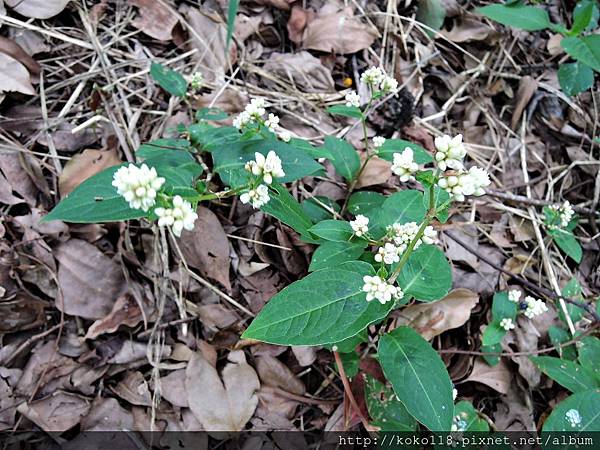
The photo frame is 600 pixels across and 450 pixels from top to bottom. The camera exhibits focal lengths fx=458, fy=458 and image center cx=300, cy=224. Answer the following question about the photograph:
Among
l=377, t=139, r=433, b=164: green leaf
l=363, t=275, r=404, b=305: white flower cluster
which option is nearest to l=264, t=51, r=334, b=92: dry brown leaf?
l=377, t=139, r=433, b=164: green leaf

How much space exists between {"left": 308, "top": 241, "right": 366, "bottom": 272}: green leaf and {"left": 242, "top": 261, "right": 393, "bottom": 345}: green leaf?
0.70 feet

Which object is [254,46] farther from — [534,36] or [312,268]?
[534,36]

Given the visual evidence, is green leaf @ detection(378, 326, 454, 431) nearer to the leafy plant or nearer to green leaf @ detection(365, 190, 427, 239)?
green leaf @ detection(365, 190, 427, 239)

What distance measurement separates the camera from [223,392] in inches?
86.5

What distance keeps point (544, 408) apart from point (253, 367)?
159cm

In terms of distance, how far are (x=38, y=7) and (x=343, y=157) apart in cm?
189

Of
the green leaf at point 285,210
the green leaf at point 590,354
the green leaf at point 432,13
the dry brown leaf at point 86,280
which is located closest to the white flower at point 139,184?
the green leaf at point 285,210

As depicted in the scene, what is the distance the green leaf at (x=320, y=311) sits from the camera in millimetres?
1509

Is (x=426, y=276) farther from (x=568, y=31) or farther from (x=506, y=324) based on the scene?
(x=568, y=31)

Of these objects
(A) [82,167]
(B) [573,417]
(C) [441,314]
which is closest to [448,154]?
(C) [441,314]

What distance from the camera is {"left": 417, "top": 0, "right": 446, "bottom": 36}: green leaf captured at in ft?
10.2

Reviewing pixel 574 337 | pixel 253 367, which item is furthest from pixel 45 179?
pixel 574 337

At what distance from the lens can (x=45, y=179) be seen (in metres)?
2.35

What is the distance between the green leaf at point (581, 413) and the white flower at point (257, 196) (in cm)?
164
